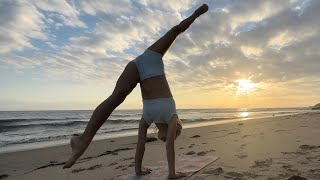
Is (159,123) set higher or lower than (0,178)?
higher

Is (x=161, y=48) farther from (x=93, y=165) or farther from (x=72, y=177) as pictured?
(x=93, y=165)

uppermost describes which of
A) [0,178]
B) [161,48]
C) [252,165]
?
[161,48]

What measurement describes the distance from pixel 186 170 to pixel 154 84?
1.36 m

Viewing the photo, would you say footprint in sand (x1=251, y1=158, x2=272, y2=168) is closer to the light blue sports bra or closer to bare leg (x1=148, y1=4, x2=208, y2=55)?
the light blue sports bra

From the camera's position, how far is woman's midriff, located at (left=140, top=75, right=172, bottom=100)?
13.4ft

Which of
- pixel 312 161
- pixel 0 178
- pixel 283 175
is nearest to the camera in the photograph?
pixel 283 175

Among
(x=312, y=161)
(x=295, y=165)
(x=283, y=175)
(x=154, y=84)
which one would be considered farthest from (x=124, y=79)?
(x=312, y=161)

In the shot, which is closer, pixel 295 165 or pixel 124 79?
pixel 124 79

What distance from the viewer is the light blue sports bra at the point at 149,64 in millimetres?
4000

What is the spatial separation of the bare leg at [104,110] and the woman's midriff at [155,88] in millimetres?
189

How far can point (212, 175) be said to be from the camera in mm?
4328

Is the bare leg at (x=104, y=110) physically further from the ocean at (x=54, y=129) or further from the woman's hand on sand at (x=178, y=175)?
the ocean at (x=54, y=129)

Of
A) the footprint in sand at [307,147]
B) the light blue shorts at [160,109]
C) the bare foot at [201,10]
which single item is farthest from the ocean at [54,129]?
the bare foot at [201,10]

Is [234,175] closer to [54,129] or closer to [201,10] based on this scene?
[201,10]
